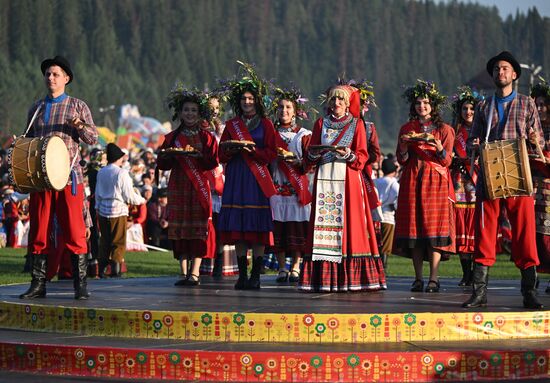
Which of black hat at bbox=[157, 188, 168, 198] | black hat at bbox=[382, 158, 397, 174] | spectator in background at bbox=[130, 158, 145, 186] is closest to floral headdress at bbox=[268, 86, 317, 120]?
black hat at bbox=[382, 158, 397, 174]

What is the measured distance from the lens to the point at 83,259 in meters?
11.7

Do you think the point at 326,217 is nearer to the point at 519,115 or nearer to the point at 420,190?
the point at 420,190

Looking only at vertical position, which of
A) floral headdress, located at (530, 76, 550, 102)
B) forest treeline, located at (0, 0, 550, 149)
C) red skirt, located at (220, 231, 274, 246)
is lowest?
red skirt, located at (220, 231, 274, 246)

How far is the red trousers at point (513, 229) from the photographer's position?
10547mm

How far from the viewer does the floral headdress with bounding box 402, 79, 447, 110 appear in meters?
12.7

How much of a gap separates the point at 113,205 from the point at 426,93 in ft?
22.4

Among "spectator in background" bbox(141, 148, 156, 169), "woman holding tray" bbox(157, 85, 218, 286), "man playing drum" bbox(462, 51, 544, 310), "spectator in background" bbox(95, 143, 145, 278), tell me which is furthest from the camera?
"spectator in background" bbox(141, 148, 156, 169)

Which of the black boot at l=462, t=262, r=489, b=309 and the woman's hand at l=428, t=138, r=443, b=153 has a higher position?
the woman's hand at l=428, t=138, r=443, b=153

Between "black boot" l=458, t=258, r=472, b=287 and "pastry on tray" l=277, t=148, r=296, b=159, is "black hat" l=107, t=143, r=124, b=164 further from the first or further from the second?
"black boot" l=458, t=258, r=472, b=287

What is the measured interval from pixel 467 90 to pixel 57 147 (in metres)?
5.07

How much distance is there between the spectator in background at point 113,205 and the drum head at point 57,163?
6.57 metres

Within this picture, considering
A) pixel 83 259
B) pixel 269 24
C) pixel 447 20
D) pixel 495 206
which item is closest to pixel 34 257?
pixel 83 259

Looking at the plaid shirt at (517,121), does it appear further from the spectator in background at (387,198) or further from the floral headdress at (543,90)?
the spectator in background at (387,198)

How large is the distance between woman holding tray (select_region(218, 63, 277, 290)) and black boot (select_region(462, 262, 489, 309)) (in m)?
2.85
